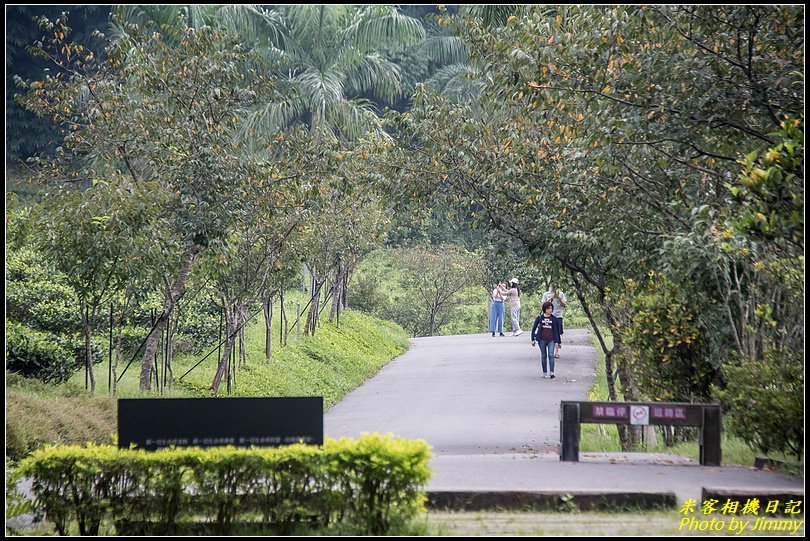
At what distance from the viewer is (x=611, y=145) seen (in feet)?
35.2

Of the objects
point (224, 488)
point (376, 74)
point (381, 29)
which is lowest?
point (224, 488)

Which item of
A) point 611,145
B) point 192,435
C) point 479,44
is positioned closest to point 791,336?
point 611,145

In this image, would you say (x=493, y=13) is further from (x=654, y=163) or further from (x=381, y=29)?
(x=381, y=29)

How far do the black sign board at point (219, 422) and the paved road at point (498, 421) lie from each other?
4.23ft

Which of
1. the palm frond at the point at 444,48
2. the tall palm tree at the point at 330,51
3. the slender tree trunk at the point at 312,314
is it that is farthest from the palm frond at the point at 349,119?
the palm frond at the point at 444,48

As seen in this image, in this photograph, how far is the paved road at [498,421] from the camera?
8.12 metres

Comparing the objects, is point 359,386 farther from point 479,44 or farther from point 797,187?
point 797,187

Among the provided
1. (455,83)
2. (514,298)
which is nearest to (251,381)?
(514,298)

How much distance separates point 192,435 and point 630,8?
20.4 feet

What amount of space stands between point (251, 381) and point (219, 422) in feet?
34.1

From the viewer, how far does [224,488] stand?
676 cm

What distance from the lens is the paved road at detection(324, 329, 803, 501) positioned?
812 cm

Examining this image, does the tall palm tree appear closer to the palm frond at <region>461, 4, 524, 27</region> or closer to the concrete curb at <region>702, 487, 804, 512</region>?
the palm frond at <region>461, 4, 524, 27</region>
